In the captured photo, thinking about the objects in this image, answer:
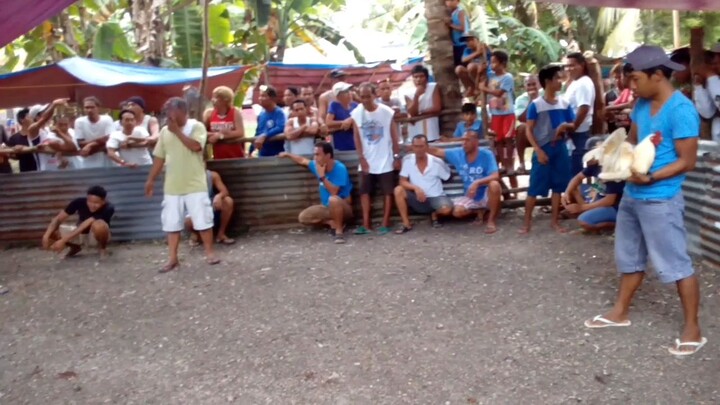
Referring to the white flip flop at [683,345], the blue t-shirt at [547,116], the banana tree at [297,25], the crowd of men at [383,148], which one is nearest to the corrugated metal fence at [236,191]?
the crowd of men at [383,148]

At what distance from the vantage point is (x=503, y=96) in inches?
350

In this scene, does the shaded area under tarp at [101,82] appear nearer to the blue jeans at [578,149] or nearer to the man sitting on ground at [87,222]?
the man sitting on ground at [87,222]

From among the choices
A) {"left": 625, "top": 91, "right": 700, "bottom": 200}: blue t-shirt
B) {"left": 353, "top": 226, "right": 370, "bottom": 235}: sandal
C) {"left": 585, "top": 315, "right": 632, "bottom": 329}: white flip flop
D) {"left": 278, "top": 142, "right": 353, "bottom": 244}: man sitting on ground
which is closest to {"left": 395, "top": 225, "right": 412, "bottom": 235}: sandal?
{"left": 353, "top": 226, "right": 370, "bottom": 235}: sandal

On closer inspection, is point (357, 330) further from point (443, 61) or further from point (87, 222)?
point (443, 61)

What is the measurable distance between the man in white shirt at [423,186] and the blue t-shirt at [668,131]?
3.84 m

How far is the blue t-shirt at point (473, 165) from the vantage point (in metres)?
8.01

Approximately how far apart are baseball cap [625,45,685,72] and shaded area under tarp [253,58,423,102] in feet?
35.1

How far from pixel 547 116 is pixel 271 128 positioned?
3.20 metres

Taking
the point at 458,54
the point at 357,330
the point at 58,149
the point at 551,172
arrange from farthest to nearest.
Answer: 1. the point at 458,54
2. the point at 58,149
3. the point at 551,172
4. the point at 357,330

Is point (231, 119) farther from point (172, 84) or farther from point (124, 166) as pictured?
point (172, 84)

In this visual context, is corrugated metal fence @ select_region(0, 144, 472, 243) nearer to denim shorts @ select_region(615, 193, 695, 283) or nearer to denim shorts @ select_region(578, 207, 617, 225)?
denim shorts @ select_region(578, 207, 617, 225)

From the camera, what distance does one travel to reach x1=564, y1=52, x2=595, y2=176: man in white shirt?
25.5 ft

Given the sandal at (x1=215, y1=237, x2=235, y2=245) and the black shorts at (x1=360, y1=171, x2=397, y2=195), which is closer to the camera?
the sandal at (x1=215, y1=237, x2=235, y2=245)

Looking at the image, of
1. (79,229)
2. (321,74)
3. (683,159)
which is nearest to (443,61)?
(79,229)
